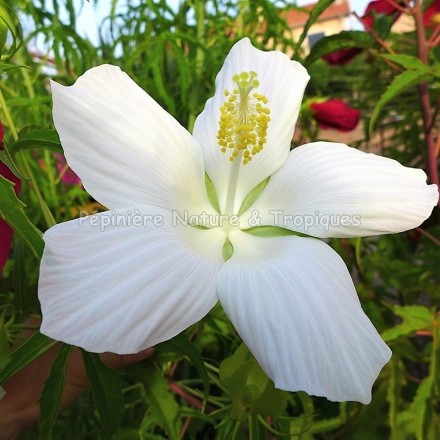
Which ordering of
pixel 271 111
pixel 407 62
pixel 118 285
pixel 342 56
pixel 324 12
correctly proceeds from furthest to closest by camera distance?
pixel 342 56
pixel 324 12
pixel 407 62
pixel 271 111
pixel 118 285

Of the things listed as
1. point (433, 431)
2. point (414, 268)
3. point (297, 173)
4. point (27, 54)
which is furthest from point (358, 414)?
point (27, 54)

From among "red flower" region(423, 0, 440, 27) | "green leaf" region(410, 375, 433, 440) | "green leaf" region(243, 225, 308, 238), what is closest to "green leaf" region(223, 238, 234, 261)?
"green leaf" region(243, 225, 308, 238)

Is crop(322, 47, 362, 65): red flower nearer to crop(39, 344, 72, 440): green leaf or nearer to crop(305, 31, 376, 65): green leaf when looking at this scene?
crop(305, 31, 376, 65): green leaf

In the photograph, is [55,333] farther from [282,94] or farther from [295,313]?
[282,94]

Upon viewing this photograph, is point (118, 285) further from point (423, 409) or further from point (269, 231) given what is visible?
point (423, 409)

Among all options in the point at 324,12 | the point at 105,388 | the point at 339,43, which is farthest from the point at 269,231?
the point at 324,12

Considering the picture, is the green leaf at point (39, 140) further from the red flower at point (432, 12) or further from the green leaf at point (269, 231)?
the red flower at point (432, 12)

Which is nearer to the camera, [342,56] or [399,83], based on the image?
[399,83]

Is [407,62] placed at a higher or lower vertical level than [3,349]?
higher
